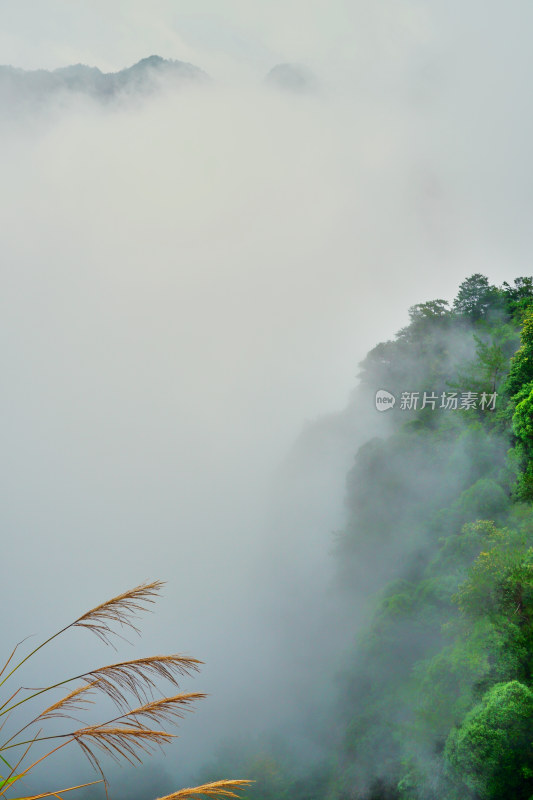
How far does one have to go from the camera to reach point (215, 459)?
11162cm

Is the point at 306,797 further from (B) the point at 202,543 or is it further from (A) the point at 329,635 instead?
(B) the point at 202,543

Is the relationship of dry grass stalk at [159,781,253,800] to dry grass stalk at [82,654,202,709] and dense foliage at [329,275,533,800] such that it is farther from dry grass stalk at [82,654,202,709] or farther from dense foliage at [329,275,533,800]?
dense foliage at [329,275,533,800]

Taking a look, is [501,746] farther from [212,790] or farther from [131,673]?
[131,673]

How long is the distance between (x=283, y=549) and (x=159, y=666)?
56.8m

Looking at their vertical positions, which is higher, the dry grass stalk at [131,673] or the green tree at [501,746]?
the dry grass stalk at [131,673]

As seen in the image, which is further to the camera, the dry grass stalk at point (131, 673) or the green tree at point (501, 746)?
the green tree at point (501, 746)

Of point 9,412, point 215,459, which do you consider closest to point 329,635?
point 215,459

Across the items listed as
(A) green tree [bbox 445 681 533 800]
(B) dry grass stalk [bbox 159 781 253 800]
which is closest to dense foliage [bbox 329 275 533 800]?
(A) green tree [bbox 445 681 533 800]

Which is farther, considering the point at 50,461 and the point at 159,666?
the point at 50,461

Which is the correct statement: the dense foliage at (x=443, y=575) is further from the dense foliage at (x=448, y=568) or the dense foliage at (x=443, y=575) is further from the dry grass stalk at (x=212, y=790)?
the dry grass stalk at (x=212, y=790)

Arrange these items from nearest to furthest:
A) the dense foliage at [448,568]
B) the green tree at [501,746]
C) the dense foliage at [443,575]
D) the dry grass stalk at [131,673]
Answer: the dry grass stalk at [131,673], the green tree at [501,746], the dense foliage at [448,568], the dense foliage at [443,575]

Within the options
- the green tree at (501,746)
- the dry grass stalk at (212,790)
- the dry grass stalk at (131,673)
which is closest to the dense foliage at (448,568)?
the green tree at (501,746)

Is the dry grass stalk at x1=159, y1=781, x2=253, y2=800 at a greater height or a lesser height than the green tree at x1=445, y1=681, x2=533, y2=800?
greater

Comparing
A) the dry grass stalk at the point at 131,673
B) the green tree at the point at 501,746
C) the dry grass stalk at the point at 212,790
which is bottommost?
the green tree at the point at 501,746
